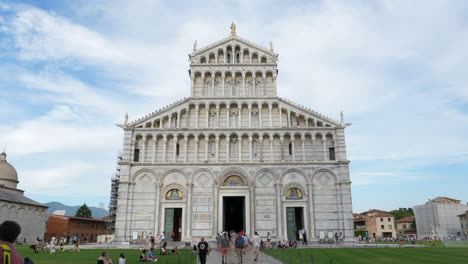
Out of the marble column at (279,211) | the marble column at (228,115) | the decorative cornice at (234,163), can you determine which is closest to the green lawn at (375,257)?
the marble column at (279,211)

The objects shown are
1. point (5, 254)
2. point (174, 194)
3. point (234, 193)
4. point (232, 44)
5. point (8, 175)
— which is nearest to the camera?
point (5, 254)

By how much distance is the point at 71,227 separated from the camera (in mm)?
62438

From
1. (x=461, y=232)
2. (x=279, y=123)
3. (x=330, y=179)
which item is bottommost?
(x=461, y=232)

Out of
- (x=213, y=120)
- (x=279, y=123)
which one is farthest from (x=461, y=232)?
(x=213, y=120)

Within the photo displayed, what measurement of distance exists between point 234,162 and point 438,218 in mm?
51811

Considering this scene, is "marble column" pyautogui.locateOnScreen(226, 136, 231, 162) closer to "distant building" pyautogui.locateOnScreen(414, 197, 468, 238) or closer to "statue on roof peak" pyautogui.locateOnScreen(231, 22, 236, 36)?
"statue on roof peak" pyautogui.locateOnScreen(231, 22, 236, 36)

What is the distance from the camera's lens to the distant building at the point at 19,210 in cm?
4612

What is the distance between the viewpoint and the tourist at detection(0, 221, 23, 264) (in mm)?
4732

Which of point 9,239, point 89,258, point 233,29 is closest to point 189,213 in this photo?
point 89,258

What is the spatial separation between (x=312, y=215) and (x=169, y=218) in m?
14.2

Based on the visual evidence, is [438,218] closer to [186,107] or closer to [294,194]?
[294,194]

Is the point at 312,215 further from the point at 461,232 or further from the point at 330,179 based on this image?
the point at 461,232

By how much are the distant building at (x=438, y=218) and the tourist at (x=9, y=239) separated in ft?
239

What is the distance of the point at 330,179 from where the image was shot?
1373 inches
